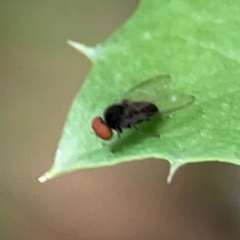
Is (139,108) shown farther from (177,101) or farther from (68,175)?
(68,175)

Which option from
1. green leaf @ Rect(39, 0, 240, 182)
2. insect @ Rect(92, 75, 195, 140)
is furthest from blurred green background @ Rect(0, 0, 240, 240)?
green leaf @ Rect(39, 0, 240, 182)

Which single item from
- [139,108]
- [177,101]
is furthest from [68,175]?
[177,101]

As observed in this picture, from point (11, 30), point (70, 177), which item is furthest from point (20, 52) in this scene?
point (70, 177)

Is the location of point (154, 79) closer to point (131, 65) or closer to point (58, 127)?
point (131, 65)

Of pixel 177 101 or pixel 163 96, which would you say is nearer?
pixel 177 101

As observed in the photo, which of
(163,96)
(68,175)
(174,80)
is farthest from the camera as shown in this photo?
(68,175)

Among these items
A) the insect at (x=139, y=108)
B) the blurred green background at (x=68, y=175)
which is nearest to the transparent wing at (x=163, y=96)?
the insect at (x=139, y=108)

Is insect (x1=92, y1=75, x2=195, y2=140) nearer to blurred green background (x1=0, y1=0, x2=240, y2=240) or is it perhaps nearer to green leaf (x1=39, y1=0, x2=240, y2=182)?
green leaf (x1=39, y1=0, x2=240, y2=182)
